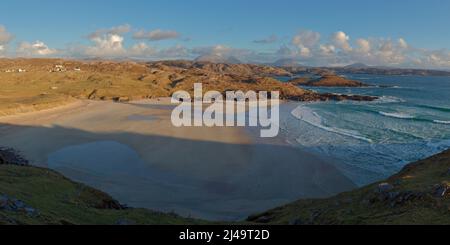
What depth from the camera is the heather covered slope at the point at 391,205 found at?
11.7 m

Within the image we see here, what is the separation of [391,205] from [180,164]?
1861cm

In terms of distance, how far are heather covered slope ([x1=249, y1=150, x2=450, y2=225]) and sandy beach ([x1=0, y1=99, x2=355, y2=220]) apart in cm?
516

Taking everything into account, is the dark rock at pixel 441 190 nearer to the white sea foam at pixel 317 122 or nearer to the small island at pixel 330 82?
the white sea foam at pixel 317 122

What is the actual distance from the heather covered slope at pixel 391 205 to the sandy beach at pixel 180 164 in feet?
16.9

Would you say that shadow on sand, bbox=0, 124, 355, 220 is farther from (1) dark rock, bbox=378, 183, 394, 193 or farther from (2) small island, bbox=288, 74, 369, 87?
(2) small island, bbox=288, 74, 369, 87

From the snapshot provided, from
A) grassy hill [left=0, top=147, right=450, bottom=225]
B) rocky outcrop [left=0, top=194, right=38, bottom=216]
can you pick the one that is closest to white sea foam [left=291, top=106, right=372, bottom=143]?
grassy hill [left=0, top=147, right=450, bottom=225]

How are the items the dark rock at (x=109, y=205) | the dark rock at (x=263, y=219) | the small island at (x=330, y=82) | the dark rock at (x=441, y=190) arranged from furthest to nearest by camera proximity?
the small island at (x=330, y=82), the dark rock at (x=109, y=205), the dark rock at (x=263, y=219), the dark rock at (x=441, y=190)

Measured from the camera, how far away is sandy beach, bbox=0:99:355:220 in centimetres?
2269

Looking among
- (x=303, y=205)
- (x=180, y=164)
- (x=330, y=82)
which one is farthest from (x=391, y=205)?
(x=330, y=82)

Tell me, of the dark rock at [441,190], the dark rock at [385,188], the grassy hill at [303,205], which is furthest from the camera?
the dark rock at [385,188]

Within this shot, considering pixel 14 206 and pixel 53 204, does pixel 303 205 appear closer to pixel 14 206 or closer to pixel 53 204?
pixel 53 204

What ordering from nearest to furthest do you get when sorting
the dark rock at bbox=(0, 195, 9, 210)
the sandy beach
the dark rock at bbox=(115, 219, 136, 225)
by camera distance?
the dark rock at bbox=(0, 195, 9, 210) < the dark rock at bbox=(115, 219, 136, 225) < the sandy beach

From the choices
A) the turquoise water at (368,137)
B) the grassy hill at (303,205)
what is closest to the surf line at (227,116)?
the turquoise water at (368,137)
